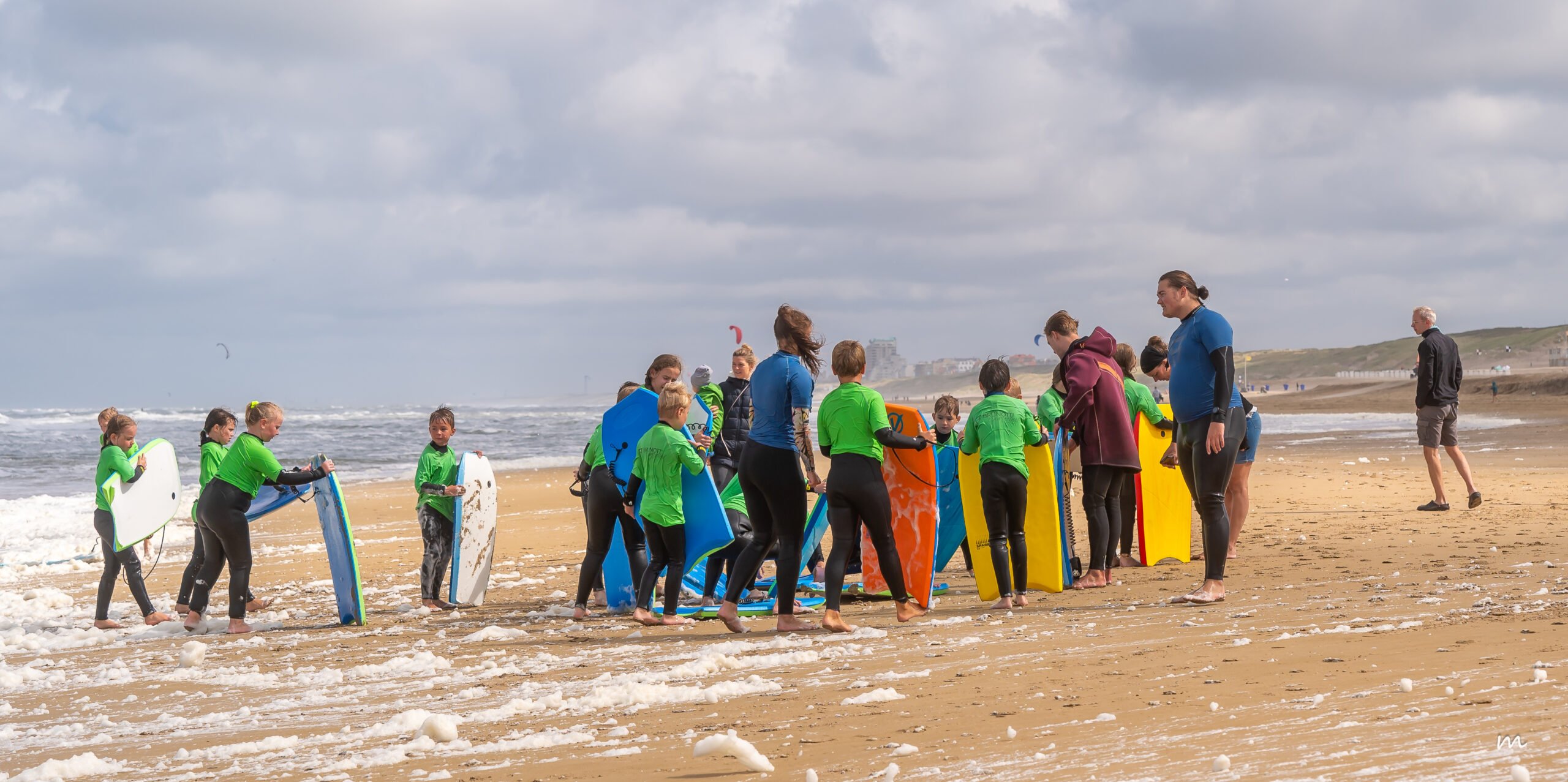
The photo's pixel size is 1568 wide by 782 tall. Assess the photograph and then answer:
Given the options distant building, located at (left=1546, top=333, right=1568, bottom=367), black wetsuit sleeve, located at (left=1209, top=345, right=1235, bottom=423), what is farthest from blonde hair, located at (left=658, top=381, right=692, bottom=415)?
distant building, located at (left=1546, top=333, right=1568, bottom=367)

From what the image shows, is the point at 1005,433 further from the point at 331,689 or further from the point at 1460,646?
the point at 331,689

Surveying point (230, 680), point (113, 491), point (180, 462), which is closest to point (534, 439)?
point (180, 462)

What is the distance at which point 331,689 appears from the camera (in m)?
5.31

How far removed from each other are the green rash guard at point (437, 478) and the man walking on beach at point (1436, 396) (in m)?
8.13

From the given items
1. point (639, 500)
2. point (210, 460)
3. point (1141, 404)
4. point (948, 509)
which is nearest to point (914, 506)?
point (948, 509)

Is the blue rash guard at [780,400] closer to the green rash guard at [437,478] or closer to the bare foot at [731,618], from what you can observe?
the bare foot at [731,618]

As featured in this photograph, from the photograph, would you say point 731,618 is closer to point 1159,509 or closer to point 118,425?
point 1159,509

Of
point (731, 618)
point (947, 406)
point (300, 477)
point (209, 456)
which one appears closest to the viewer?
point (731, 618)

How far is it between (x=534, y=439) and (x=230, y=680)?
3570 cm

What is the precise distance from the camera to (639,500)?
7184 mm

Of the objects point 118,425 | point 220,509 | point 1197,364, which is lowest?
point 220,509

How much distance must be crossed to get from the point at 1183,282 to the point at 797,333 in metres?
2.13

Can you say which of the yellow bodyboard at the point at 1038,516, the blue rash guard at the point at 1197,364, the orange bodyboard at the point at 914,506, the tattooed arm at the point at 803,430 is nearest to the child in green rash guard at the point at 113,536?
the tattooed arm at the point at 803,430

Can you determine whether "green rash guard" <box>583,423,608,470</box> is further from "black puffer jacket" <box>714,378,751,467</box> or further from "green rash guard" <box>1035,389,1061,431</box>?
"green rash guard" <box>1035,389,1061,431</box>
